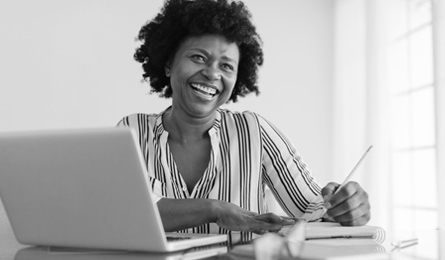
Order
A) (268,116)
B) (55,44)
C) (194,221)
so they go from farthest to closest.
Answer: (268,116), (55,44), (194,221)

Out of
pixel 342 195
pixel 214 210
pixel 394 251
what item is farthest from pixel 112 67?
pixel 394 251

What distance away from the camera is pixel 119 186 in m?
0.99

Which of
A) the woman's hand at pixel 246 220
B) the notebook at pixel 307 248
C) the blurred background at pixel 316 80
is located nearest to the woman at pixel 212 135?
the woman's hand at pixel 246 220

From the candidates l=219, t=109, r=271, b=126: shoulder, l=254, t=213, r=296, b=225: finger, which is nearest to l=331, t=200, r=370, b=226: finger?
l=254, t=213, r=296, b=225: finger

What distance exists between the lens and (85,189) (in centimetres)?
103

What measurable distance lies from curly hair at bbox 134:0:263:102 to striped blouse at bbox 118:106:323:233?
0.24m

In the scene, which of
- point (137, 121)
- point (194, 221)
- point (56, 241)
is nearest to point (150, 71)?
point (137, 121)

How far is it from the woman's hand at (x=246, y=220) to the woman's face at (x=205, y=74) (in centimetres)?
50

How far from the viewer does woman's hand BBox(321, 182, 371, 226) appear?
1.40 metres

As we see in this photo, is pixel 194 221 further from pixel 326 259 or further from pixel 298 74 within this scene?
pixel 298 74

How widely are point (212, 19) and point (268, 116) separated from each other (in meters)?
2.86

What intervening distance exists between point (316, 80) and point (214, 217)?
346 centimetres

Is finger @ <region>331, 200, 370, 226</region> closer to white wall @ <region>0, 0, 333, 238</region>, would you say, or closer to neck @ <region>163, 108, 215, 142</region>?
neck @ <region>163, 108, 215, 142</region>

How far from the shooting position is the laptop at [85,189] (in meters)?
0.98
